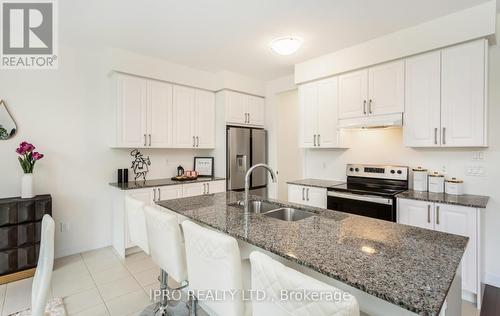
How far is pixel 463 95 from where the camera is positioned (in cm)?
246

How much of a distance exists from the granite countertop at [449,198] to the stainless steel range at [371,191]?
146 mm

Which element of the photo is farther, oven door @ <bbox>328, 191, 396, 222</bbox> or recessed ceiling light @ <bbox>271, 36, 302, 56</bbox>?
recessed ceiling light @ <bbox>271, 36, 302, 56</bbox>

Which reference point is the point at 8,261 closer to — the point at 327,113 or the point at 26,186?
the point at 26,186

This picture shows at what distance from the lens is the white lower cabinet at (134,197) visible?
3174 mm

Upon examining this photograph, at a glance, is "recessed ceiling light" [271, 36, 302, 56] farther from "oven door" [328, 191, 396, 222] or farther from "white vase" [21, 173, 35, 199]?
"white vase" [21, 173, 35, 199]

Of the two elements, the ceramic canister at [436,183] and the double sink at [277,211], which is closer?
the double sink at [277,211]

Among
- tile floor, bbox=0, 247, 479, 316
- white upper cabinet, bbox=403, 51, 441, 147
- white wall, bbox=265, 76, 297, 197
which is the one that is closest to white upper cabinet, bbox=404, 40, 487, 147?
white upper cabinet, bbox=403, 51, 441, 147

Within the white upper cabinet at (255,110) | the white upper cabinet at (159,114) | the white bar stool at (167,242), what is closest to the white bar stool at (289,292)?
the white bar stool at (167,242)

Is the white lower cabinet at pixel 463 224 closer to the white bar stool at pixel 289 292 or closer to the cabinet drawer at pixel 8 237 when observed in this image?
the white bar stool at pixel 289 292

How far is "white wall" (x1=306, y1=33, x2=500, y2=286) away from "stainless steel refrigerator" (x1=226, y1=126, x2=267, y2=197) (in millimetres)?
1604

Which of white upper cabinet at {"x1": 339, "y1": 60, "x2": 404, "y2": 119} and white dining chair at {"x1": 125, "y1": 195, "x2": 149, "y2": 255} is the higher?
white upper cabinet at {"x1": 339, "y1": 60, "x2": 404, "y2": 119}

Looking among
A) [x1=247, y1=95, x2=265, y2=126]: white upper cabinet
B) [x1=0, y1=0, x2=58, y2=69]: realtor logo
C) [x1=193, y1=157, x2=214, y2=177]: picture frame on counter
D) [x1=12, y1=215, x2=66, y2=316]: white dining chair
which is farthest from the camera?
[x1=247, y1=95, x2=265, y2=126]: white upper cabinet

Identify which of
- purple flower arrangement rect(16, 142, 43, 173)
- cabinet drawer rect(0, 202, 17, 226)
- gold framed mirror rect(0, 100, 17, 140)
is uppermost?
gold framed mirror rect(0, 100, 17, 140)

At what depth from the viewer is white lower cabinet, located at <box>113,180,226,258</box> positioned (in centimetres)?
317
